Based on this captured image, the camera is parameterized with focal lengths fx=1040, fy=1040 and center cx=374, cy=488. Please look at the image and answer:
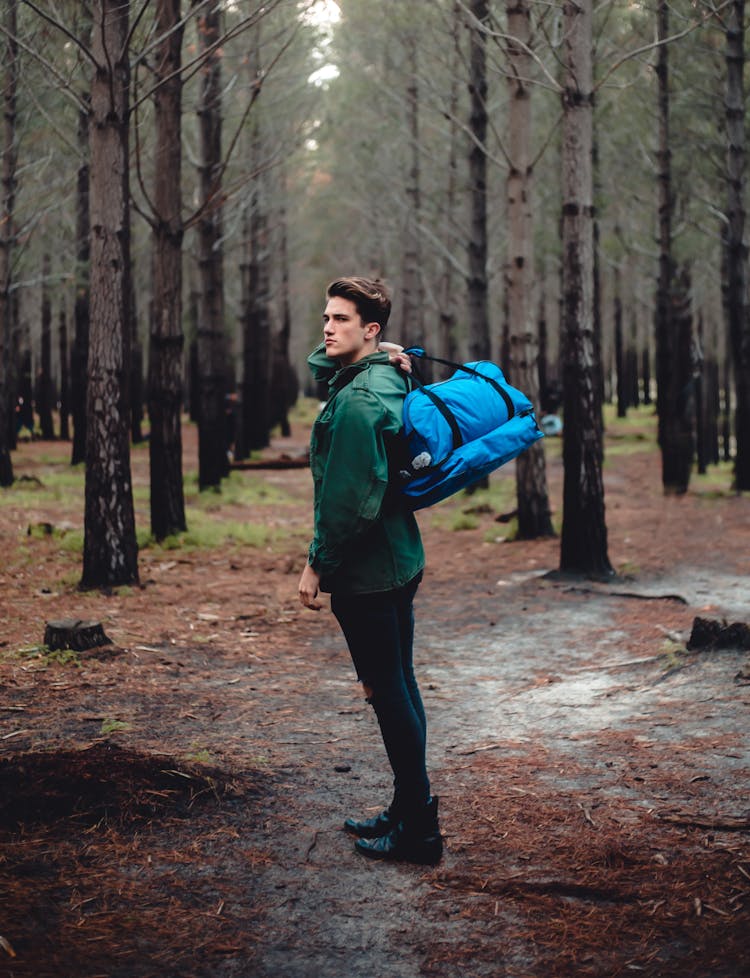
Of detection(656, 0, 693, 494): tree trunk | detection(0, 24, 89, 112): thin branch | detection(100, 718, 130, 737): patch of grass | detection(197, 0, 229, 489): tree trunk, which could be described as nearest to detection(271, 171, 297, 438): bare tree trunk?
detection(197, 0, 229, 489): tree trunk

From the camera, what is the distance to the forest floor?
10.5ft

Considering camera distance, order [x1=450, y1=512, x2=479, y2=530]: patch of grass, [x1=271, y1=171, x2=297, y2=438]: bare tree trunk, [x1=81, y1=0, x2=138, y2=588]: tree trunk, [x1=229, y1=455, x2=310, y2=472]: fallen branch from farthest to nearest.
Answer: [x1=271, y1=171, x2=297, y2=438]: bare tree trunk, [x1=229, y1=455, x2=310, y2=472]: fallen branch, [x1=450, y1=512, x2=479, y2=530]: patch of grass, [x1=81, y1=0, x2=138, y2=588]: tree trunk

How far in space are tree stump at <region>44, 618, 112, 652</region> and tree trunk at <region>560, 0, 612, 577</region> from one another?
471 centimetres

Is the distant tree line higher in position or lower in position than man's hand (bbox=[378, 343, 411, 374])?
higher

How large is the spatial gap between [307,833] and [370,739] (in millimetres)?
1297

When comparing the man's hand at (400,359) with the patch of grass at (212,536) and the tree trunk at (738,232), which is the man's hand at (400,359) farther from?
the tree trunk at (738,232)

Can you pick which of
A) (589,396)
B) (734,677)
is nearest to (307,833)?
(734,677)

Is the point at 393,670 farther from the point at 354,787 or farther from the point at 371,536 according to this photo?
the point at 354,787

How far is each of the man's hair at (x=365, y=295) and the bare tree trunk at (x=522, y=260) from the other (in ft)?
25.4

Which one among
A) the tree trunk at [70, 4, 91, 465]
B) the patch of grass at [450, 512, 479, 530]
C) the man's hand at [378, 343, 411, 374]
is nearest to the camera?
the man's hand at [378, 343, 411, 374]

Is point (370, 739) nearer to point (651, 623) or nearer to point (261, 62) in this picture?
point (651, 623)

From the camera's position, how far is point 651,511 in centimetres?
1445

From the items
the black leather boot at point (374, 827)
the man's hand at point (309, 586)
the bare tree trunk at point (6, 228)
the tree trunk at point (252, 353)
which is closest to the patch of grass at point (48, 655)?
the black leather boot at point (374, 827)

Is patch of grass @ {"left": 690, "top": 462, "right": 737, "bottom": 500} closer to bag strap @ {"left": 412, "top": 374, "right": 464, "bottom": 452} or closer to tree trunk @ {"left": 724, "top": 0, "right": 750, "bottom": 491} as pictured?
tree trunk @ {"left": 724, "top": 0, "right": 750, "bottom": 491}
